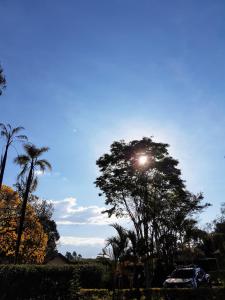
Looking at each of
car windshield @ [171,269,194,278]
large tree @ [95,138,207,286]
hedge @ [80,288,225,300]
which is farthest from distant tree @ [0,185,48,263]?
hedge @ [80,288,225,300]

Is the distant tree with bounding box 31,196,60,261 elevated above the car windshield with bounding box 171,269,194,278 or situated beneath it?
elevated above

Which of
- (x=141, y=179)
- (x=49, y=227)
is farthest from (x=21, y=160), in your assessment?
(x=49, y=227)

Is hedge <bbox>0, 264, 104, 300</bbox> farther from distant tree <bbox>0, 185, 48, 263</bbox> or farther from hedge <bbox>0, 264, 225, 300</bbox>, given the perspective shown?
distant tree <bbox>0, 185, 48, 263</bbox>

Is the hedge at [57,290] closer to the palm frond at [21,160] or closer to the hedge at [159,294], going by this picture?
the hedge at [159,294]

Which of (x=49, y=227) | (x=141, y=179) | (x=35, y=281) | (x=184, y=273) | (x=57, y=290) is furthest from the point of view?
(x=49, y=227)

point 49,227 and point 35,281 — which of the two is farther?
point 49,227

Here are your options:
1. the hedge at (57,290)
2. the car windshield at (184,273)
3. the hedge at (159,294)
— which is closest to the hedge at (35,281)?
the hedge at (57,290)

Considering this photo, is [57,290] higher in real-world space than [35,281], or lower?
lower

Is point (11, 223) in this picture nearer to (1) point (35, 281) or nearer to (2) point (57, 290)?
(2) point (57, 290)

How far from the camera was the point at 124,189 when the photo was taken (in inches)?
1230

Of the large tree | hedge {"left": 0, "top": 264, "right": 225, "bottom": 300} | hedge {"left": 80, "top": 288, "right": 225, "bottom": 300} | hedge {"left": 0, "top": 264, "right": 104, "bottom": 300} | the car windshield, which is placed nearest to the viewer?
hedge {"left": 80, "top": 288, "right": 225, "bottom": 300}

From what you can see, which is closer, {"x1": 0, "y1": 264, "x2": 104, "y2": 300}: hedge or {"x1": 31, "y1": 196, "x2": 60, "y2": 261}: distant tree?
{"x1": 0, "y1": 264, "x2": 104, "y2": 300}: hedge

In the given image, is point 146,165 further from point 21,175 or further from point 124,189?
point 21,175

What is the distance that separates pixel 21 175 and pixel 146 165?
1111 cm
